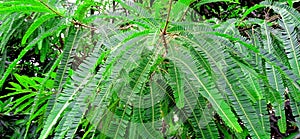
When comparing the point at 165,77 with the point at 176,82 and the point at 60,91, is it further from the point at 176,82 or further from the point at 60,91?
the point at 60,91

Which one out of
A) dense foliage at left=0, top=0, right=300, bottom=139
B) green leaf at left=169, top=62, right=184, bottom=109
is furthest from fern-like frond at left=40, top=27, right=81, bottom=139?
green leaf at left=169, top=62, right=184, bottom=109

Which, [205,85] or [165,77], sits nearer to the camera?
[205,85]

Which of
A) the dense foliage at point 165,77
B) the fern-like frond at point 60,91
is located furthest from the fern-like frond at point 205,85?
the fern-like frond at point 60,91

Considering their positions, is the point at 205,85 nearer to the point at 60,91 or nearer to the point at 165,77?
the point at 165,77

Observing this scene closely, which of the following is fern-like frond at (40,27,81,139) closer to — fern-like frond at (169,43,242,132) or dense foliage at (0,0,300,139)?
dense foliage at (0,0,300,139)

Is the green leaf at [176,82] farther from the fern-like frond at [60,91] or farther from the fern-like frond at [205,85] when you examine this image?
the fern-like frond at [60,91]

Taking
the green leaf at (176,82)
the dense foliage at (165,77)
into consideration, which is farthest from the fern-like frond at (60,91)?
the green leaf at (176,82)

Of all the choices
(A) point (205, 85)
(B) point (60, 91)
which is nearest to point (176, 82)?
(A) point (205, 85)

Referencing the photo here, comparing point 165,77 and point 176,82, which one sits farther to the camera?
point 165,77

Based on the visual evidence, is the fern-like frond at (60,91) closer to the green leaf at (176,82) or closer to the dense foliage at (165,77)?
the dense foliage at (165,77)

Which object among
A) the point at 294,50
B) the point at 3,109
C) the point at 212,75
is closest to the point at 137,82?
the point at 212,75

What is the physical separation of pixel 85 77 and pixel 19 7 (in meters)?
0.20

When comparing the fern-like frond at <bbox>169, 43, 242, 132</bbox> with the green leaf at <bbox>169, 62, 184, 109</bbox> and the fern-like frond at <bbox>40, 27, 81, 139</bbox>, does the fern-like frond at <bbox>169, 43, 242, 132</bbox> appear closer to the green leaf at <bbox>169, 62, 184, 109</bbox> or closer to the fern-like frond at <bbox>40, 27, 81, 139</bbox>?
the green leaf at <bbox>169, 62, 184, 109</bbox>

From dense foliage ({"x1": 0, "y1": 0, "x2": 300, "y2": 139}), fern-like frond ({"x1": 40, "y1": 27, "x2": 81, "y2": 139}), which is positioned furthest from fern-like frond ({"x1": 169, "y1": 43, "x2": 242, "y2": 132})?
fern-like frond ({"x1": 40, "y1": 27, "x2": 81, "y2": 139})
